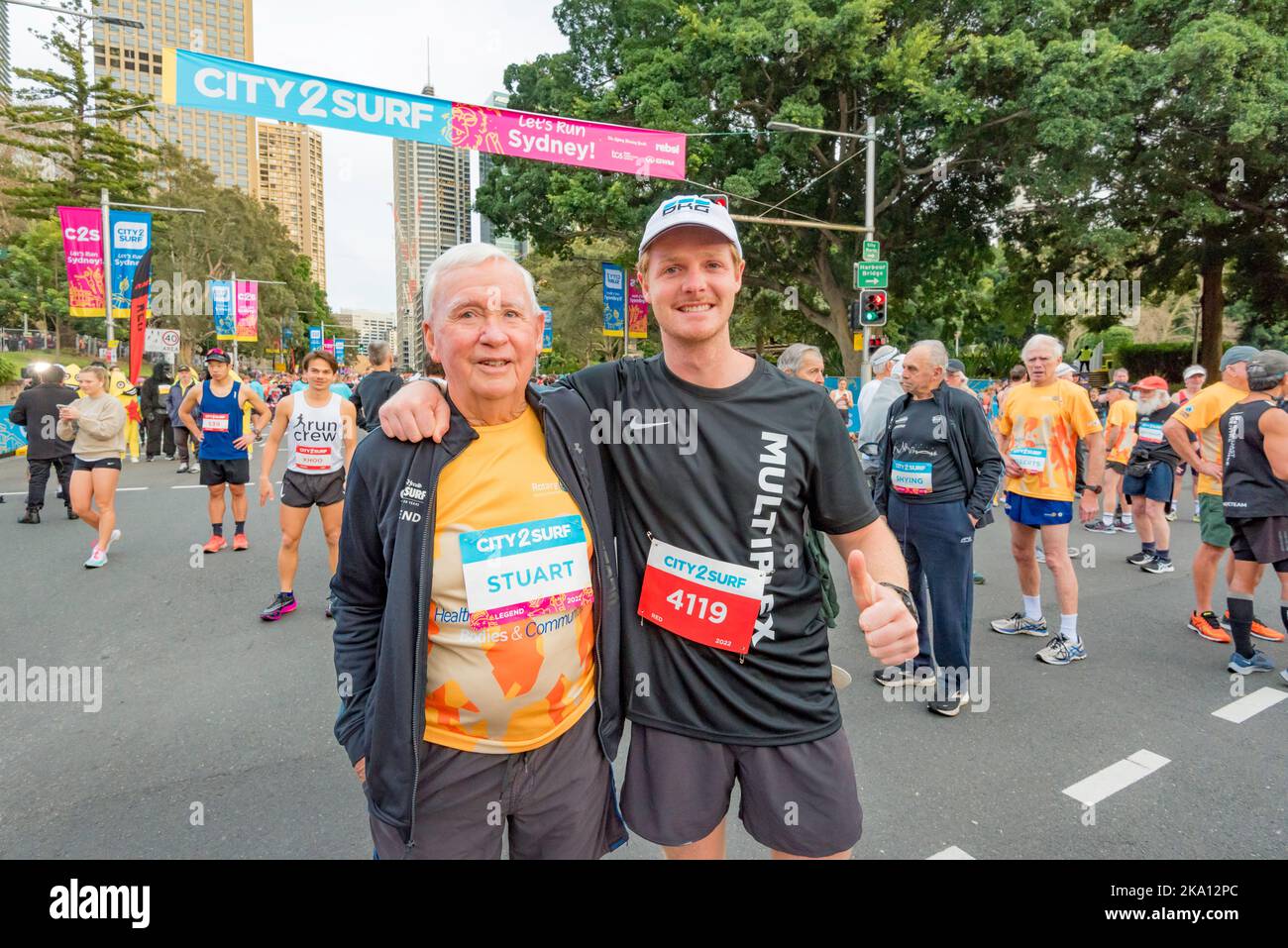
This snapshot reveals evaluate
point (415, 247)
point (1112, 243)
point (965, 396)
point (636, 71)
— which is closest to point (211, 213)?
point (636, 71)

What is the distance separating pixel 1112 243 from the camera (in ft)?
56.3

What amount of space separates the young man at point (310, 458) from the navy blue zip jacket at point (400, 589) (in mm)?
4218

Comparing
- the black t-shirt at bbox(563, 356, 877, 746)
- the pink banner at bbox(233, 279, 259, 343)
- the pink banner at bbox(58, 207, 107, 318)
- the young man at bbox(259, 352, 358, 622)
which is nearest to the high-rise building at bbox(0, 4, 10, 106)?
the pink banner at bbox(233, 279, 259, 343)

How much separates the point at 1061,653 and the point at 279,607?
5677mm

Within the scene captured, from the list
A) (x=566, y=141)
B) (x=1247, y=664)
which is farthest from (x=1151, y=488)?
(x=566, y=141)

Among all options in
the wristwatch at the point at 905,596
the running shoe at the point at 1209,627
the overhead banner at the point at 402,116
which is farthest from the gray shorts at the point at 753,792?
the overhead banner at the point at 402,116

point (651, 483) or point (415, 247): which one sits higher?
point (415, 247)

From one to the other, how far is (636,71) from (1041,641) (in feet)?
60.9

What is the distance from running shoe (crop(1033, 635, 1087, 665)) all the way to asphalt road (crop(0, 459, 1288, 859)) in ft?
0.25

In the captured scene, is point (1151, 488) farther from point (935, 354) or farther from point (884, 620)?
point (884, 620)

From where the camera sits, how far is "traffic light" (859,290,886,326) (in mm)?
15203

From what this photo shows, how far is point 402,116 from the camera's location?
30.0 ft

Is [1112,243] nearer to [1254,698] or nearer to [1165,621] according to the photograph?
[1165,621]

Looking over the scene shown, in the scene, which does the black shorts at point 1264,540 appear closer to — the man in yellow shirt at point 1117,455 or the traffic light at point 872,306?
the man in yellow shirt at point 1117,455
